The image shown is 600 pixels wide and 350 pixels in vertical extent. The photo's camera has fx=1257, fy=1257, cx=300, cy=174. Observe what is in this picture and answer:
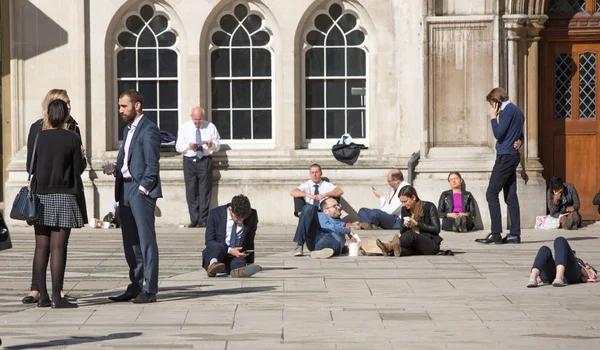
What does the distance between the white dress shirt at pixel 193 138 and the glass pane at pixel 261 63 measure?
127 centimetres

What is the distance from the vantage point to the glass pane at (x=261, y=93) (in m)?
20.6

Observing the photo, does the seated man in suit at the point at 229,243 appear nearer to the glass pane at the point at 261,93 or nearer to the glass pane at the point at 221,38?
the glass pane at the point at 261,93

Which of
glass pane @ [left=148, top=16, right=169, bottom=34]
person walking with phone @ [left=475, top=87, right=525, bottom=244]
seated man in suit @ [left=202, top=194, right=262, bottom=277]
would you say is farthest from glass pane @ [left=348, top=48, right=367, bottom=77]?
seated man in suit @ [left=202, top=194, right=262, bottom=277]

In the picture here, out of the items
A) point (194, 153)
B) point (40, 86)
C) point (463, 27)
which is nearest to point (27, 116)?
point (40, 86)

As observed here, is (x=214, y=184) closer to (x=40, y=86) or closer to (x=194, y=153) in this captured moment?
(x=194, y=153)

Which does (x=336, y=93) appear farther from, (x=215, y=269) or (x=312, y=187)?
(x=215, y=269)

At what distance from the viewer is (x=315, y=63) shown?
2055cm

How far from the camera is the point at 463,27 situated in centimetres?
1941

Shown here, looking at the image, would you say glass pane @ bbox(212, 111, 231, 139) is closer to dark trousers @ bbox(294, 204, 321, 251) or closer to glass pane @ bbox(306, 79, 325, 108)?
glass pane @ bbox(306, 79, 325, 108)

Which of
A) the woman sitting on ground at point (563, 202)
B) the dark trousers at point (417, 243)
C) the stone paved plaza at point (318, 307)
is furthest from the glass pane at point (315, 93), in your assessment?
the dark trousers at point (417, 243)

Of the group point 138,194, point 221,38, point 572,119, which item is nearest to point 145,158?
point 138,194

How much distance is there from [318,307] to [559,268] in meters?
2.67

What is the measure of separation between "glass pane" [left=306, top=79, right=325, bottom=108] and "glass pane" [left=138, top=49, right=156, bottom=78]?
2.54 m

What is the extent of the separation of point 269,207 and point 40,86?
4.18 m
